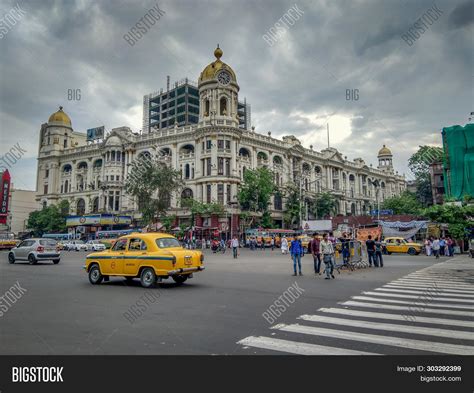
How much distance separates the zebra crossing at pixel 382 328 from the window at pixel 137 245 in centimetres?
623

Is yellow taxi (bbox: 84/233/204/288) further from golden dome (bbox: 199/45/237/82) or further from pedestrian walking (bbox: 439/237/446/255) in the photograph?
golden dome (bbox: 199/45/237/82)

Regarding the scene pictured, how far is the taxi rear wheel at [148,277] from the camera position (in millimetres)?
10883

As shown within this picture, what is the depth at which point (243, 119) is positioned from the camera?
83500mm

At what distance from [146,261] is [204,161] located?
41562 millimetres

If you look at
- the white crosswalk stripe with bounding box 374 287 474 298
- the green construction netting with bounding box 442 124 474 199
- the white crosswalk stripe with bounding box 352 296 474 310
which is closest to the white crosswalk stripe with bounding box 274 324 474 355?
the white crosswalk stripe with bounding box 352 296 474 310

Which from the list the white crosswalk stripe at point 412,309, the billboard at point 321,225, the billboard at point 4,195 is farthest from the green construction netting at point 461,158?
the billboard at point 4,195

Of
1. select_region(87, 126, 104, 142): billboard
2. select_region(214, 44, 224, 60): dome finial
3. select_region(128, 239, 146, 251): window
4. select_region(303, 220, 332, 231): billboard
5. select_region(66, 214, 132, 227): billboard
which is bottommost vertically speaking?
select_region(128, 239, 146, 251): window

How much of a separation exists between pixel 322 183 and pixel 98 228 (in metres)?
43.5

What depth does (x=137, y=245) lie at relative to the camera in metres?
11.5

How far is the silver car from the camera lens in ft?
66.9

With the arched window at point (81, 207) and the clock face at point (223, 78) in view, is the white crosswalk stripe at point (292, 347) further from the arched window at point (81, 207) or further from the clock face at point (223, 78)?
the arched window at point (81, 207)

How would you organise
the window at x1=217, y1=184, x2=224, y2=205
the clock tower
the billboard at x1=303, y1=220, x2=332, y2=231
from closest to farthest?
the billboard at x1=303, y1=220, x2=332, y2=231 < the window at x1=217, y1=184, x2=224, y2=205 < the clock tower
